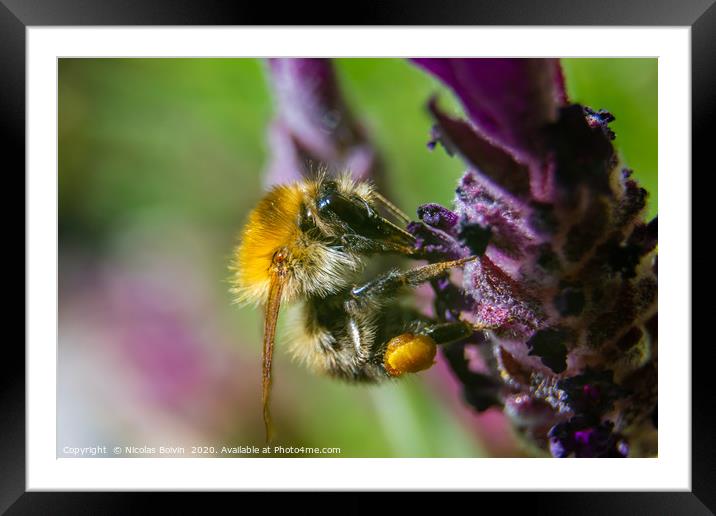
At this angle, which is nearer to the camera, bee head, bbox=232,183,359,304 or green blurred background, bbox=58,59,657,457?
bee head, bbox=232,183,359,304

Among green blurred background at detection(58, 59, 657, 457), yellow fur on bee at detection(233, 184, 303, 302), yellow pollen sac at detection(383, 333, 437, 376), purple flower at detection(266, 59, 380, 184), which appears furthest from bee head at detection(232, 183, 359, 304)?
green blurred background at detection(58, 59, 657, 457)

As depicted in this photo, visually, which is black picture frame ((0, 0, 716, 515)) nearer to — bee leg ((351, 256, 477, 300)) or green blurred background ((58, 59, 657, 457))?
green blurred background ((58, 59, 657, 457))

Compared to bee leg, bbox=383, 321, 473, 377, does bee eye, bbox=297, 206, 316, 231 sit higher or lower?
higher

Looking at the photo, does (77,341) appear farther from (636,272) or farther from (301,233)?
(636,272)
